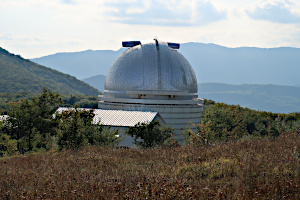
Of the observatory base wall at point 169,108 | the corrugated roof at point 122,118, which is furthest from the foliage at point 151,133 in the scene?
the observatory base wall at point 169,108

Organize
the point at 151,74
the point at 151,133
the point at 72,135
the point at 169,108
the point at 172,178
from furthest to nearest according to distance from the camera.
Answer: the point at 151,74 → the point at 169,108 → the point at 151,133 → the point at 72,135 → the point at 172,178

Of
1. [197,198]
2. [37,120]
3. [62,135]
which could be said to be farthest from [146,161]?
[37,120]

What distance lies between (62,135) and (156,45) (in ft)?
73.4

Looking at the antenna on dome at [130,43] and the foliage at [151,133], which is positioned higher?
the antenna on dome at [130,43]

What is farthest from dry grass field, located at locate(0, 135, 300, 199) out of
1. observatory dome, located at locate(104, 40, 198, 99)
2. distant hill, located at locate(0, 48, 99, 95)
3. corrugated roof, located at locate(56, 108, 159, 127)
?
distant hill, located at locate(0, 48, 99, 95)

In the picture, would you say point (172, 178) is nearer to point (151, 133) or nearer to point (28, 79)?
point (151, 133)

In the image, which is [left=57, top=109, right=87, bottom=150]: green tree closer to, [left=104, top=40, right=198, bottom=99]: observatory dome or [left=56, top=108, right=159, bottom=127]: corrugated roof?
[left=56, top=108, right=159, bottom=127]: corrugated roof

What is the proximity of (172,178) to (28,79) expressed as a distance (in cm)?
13840

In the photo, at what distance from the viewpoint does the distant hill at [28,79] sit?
126000 mm

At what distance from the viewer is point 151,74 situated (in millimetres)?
35500

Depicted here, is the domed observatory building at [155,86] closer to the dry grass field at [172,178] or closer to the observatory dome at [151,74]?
the observatory dome at [151,74]

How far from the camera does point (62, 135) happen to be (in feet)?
57.8

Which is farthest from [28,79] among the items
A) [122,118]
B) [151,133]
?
[151,133]

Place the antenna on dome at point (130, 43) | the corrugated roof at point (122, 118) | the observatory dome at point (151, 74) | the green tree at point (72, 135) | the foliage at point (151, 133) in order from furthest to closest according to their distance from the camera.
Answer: the antenna on dome at point (130, 43), the observatory dome at point (151, 74), the corrugated roof at point (122, 118), the foliage at point (151, 133), the green tree at point (72, 135)
